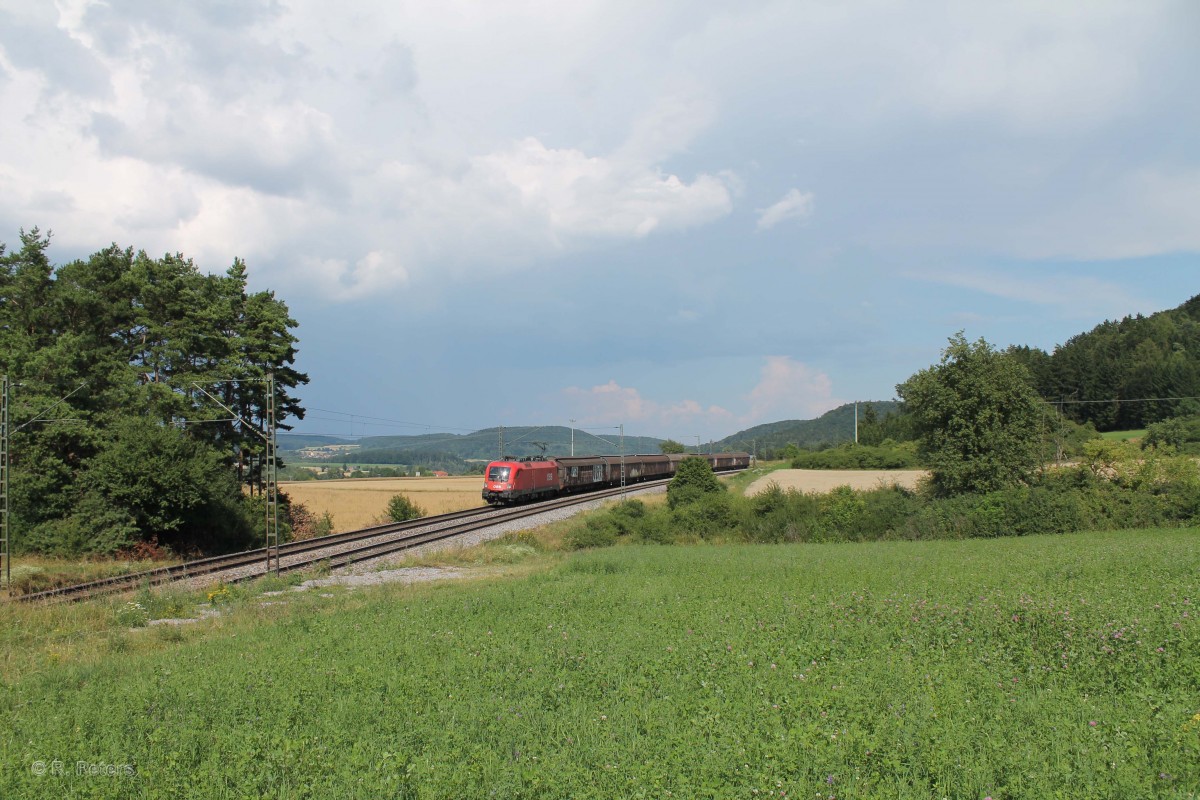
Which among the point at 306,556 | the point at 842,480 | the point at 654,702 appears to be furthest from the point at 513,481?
the point at 654,702

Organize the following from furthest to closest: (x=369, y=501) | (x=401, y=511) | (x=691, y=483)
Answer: (x=369, y=501) < (x=401, y=511) < (x=691, y=483)

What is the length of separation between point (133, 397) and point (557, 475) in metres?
29.6

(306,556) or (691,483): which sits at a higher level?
(691,483)

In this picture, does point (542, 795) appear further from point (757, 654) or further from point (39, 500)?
point (39, 500)

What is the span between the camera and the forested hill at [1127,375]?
275ft

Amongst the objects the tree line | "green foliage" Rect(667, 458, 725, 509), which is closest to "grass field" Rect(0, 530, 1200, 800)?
the tree line

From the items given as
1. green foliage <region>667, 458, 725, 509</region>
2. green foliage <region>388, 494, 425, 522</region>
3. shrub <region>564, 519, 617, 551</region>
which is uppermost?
green foliage <region>667, 458, 725, 509</region>

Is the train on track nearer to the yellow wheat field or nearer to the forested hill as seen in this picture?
the yellow wheat field

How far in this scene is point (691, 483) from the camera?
4303 centimetres

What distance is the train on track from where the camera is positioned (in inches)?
1892

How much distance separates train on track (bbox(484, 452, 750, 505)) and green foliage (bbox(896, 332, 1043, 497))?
14499mm

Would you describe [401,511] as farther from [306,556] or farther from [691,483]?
[306,556]

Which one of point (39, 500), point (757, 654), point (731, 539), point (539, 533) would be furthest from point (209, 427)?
point (757, 654)

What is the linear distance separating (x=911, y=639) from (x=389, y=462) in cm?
17929
